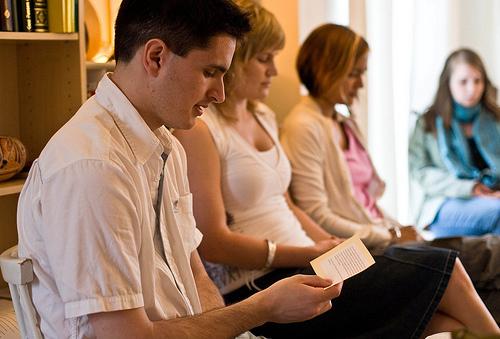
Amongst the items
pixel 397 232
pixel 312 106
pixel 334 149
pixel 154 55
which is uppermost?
pixel 154 55

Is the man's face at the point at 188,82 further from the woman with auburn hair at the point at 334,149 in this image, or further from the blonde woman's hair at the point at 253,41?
the woman with auburn hair at the point at 334,149

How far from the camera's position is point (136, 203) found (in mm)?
1346

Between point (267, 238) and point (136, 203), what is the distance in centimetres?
91

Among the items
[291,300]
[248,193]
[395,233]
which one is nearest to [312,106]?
[395,233]

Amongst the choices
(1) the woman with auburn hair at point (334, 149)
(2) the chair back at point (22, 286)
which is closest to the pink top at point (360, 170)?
(1) the woman with auburn hair at point (334, 149)

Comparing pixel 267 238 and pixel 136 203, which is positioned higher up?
pixel 136 203

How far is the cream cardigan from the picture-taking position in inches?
103

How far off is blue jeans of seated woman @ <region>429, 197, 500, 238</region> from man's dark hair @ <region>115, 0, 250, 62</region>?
2.03m

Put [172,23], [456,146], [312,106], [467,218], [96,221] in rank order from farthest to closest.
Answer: [456,146] → [467,218] → [312,106] → [172,23] → [96,221]

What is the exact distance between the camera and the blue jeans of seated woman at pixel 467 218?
3236 mm

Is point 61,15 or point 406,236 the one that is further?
point 406,236

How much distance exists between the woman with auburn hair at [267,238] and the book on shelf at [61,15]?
380 millimetres

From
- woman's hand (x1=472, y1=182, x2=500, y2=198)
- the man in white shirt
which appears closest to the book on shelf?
the man in white shirt

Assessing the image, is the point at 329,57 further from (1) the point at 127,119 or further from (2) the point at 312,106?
(1) the point at 127,119
